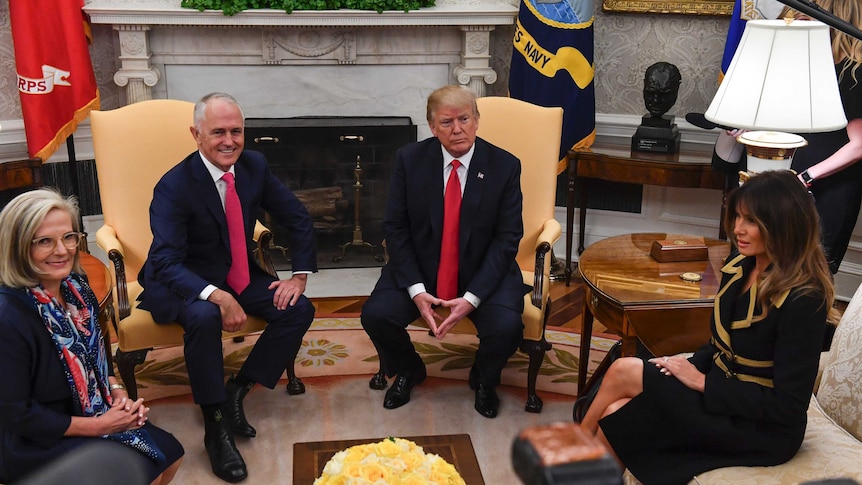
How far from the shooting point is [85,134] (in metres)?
4.73

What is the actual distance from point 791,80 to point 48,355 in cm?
215

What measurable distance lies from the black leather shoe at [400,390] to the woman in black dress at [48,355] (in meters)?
1.19

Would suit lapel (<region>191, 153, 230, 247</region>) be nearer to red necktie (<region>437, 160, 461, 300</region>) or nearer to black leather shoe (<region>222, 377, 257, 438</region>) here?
black leather shoe (<region>222, 377, 257, 438</region>)

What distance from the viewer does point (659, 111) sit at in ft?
14.5

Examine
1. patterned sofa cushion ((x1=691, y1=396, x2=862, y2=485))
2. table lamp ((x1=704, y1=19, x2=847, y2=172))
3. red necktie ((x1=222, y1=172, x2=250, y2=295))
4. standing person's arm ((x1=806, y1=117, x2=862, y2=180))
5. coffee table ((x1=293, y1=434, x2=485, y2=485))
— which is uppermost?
table lamp ((x1=704, y1=19, x2=847, y2=172))

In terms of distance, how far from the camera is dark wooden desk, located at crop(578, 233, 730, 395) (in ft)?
9.09

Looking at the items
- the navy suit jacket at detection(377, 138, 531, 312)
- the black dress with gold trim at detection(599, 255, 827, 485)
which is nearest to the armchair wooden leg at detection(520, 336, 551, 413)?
the navy suit jacket at detection(377, 138, 531, 312)

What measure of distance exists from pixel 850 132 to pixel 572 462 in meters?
3.09

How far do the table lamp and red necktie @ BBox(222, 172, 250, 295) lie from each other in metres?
1.71

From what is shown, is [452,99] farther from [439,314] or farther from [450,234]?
[439,314]

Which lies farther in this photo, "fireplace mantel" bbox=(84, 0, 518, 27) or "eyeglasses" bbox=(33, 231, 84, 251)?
"fireplace mantel" bbox=(84, 0, 518, 27)

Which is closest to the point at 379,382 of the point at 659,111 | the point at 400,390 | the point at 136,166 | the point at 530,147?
the point at 400,390

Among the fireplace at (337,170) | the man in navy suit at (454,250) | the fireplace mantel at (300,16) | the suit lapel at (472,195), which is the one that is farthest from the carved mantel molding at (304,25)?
the suit lapel at (472,195)

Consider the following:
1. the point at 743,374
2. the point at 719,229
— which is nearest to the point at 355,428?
the point at 743,374
